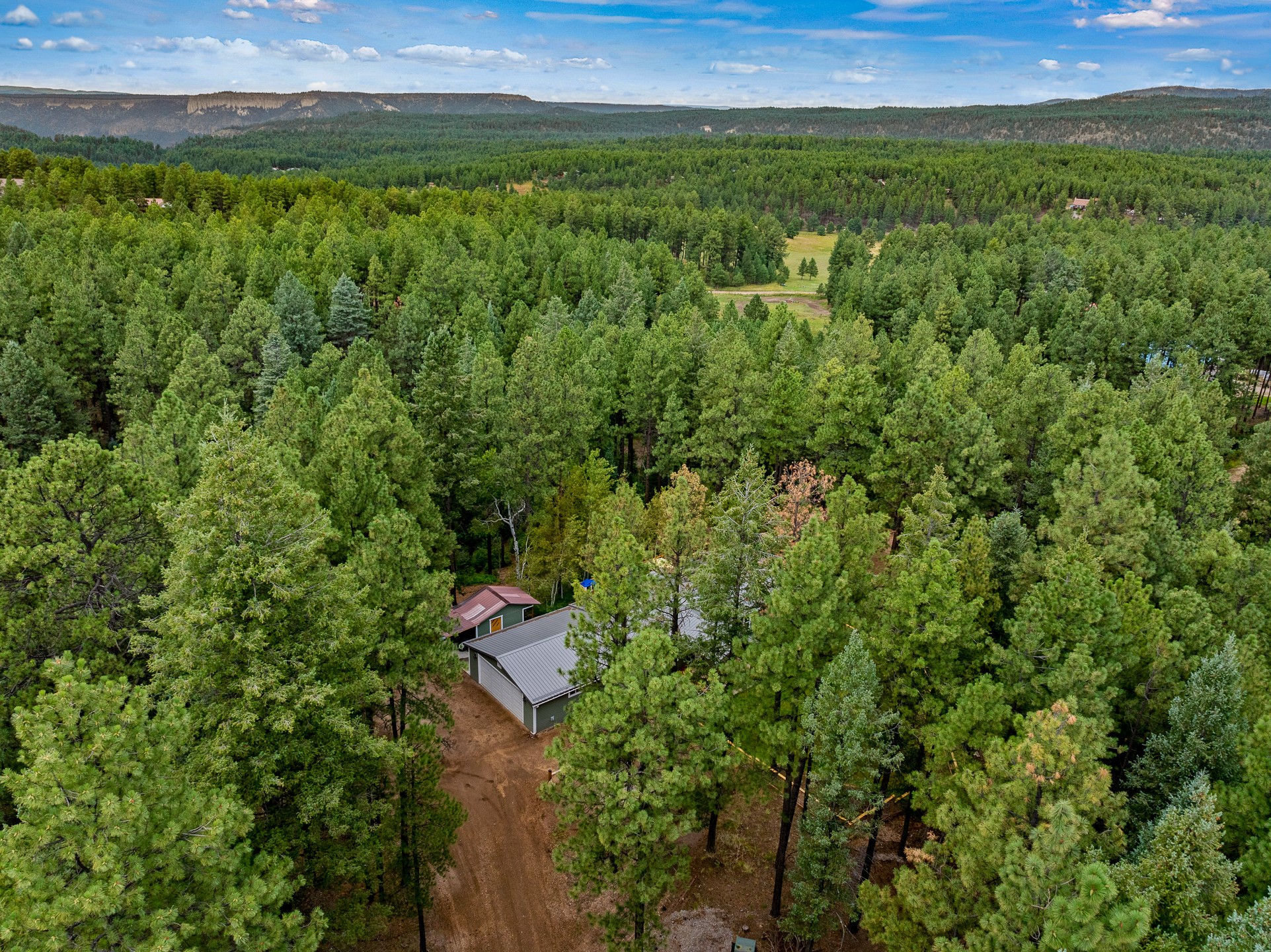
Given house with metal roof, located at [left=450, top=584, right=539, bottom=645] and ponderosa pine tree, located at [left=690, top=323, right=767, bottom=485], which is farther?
ponderosa pine tree, located at [left=690, top=323, right=767, bottom=485]

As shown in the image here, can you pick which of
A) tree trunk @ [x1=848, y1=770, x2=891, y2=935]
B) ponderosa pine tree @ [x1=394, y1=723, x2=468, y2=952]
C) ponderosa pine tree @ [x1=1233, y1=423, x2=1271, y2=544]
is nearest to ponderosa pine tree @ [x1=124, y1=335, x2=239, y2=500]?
ponderosa pine tree @ [x1=394, y1=723, x2=468, y2=952]

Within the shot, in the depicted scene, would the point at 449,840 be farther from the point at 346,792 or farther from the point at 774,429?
the point at 774,429

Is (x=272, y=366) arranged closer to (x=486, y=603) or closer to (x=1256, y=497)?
(x=486, y=603)

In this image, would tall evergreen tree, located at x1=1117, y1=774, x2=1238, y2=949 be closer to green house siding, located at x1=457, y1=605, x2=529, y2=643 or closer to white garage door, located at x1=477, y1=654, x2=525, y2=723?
Result: white garage door, located at x1=477, y1=654, x2=525, y2=723

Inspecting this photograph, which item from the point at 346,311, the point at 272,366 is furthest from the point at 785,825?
the point at 346,311

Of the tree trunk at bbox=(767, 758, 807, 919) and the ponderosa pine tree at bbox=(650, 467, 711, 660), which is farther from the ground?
the ponderosa pine tree at bbox=(650, 467, 711, 660)
